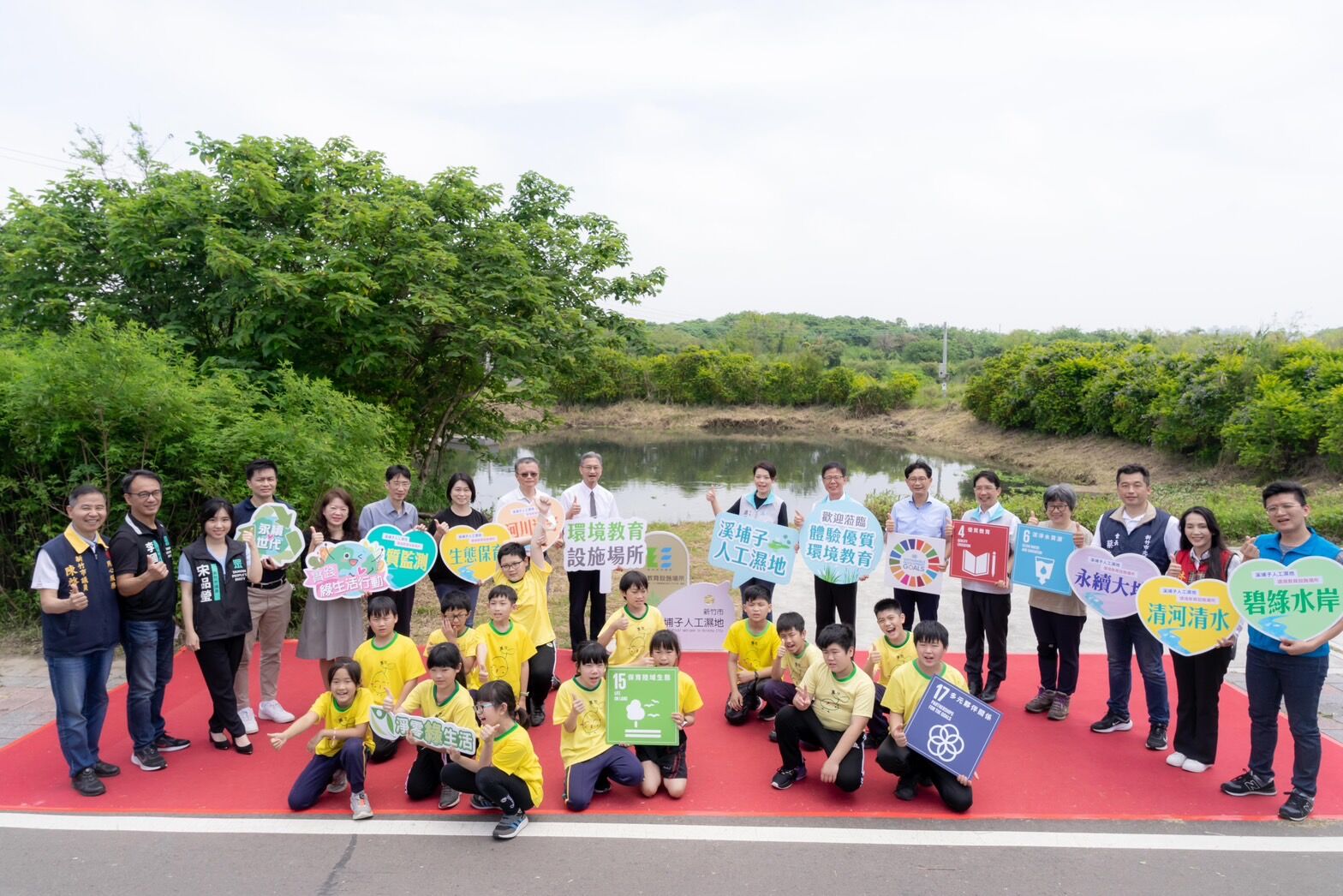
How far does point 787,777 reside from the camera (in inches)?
160

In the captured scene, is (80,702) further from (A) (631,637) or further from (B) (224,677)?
(A) (631,637)

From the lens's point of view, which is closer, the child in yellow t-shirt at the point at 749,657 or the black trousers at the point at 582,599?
the child in yellow t-shirt at the point at 749,657

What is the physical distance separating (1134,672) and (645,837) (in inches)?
158

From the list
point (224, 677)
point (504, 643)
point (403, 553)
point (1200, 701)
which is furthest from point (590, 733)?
point (1200, 701)

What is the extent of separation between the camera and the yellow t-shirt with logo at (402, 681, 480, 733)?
12.6ft

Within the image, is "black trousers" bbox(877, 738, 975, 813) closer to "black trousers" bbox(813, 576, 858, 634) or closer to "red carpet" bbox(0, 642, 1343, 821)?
"red carpet" bbox(0, 642, 1343, 821)

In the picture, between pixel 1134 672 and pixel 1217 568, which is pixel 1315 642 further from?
pixel 1134 672

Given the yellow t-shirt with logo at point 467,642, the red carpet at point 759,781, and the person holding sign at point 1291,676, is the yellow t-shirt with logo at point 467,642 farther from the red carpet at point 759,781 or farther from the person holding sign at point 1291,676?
the person holding sign at point 1291,676

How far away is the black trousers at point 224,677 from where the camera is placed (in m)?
4.32

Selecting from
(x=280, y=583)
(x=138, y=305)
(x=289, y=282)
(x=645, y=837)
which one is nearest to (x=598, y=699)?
(x=645, y=837)

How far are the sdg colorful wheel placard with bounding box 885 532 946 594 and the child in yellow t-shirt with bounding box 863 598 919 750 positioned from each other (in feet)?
2.43

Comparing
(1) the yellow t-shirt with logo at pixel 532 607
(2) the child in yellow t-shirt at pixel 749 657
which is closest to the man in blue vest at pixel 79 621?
(1) the yellow t-shirt with logo at pixel 532 607

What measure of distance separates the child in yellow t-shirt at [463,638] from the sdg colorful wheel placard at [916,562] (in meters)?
2.65

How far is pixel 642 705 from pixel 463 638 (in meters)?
1.10
